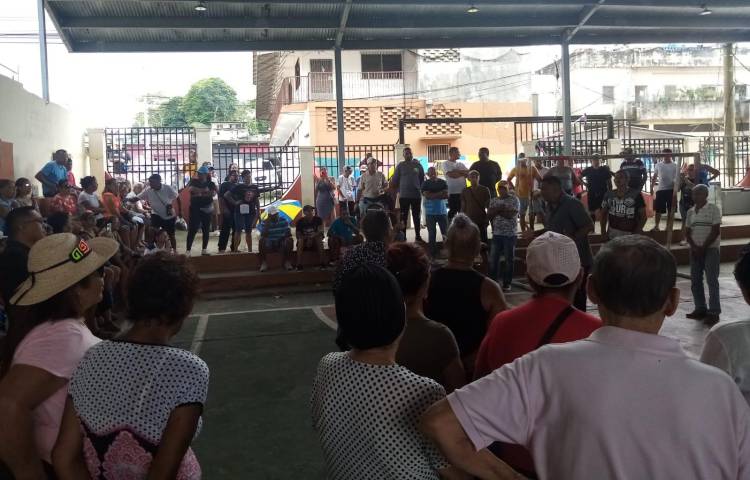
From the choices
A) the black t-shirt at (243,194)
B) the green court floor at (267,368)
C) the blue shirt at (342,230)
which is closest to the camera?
the green court floor at (267,368)

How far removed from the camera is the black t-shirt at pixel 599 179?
41.4ft

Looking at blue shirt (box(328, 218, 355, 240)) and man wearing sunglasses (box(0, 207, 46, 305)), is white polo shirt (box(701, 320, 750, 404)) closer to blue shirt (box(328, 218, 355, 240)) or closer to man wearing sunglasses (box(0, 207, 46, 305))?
man wearing sunglasses (box(0, 207, 46, 305))

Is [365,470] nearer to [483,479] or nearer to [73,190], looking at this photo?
[483,479]

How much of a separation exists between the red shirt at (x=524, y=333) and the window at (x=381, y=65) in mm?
26925

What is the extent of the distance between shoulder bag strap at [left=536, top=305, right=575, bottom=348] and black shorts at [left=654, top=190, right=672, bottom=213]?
12067 millimetres

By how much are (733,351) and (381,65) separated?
2810 centimetres

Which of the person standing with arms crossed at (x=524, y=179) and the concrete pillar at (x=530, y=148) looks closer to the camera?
the person standing with arms crossed at (x=524, y=179)

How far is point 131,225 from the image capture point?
34.1ft

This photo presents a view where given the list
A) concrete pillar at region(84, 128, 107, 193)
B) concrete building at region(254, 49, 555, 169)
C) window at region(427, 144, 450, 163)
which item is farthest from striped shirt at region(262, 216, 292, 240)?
window at region(427, 144, 450, 163)

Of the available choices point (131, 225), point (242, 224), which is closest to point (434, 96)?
point (242, 224)

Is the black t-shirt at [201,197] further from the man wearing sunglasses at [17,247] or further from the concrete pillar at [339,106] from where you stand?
the man wearing sunglasses at [17,247]

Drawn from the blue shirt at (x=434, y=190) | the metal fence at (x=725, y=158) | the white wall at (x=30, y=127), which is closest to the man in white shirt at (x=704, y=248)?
the blue shirt at (x=434, y=190)

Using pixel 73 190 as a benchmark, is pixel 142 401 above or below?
below

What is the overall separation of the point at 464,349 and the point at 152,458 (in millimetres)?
1710
